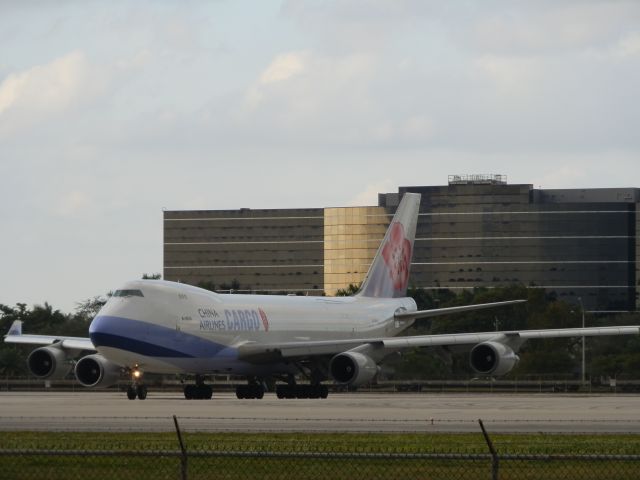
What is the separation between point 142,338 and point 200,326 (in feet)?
9.83

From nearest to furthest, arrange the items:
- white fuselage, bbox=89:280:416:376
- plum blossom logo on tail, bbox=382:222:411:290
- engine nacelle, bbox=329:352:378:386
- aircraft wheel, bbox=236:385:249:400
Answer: white fuselage, bbox=89:280:416:376 < engine nacelle, bbox=329:352:378:386 < aircraft wheel, bbox=236:385:249:400 < plum blossom logo on tail, bbox=382:222:411:290

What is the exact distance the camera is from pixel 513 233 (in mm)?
191625

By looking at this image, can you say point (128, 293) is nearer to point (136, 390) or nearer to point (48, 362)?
point (136, 390)

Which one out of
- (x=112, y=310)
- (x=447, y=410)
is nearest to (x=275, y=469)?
(x=447, y=410)

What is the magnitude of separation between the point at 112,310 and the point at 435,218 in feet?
473

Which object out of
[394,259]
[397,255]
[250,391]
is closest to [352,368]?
[250,391]

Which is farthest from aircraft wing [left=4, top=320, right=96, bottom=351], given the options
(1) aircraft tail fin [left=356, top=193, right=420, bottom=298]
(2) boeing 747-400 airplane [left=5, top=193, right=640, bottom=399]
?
(1) aircraft tail fin [left=356, top=193, right=420, bottom=298]

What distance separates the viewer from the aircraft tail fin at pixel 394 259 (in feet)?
228

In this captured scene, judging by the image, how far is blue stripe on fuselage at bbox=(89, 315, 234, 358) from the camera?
53969mm

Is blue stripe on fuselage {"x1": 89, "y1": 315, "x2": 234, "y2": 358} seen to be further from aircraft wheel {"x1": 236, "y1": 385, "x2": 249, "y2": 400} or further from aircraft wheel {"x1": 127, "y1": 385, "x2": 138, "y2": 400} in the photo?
aircraft wheel {"x1": 236, "y1": 385, "x2": 249, "y2": 400}

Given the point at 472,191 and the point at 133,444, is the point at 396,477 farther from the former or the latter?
the point at 472,191

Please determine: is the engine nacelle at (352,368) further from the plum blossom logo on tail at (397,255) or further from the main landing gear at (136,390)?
the plum blossom logo on tail at (397,255)

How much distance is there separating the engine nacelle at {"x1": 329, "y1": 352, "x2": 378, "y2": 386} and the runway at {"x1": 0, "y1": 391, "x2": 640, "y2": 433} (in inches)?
155

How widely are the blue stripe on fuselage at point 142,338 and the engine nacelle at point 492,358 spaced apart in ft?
33.2
